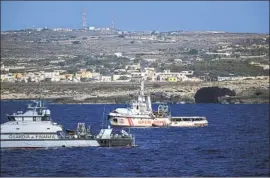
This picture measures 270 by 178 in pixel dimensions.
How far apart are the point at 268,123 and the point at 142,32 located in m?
40.7

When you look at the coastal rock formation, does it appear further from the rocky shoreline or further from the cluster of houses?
the cluster of houses

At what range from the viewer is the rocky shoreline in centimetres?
4988

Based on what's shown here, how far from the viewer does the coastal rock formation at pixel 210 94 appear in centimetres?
7669

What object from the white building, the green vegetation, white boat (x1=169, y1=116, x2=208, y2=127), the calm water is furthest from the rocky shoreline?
the calm water

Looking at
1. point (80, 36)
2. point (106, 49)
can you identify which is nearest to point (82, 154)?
point (80, 36)

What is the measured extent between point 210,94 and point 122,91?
18334mm

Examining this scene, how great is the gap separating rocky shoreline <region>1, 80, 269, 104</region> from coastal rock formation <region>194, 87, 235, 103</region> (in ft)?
1.21

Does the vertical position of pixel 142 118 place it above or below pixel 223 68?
below

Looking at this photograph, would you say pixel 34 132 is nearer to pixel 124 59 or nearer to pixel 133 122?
pixel 133 122

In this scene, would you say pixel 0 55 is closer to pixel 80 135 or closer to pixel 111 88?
pixel 111 88

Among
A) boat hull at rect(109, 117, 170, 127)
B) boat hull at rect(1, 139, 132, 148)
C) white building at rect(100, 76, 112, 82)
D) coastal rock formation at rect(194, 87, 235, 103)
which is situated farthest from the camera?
coastal rock formation at rect(194, 87, 235, 103)

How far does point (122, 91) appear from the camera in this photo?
6262 cm

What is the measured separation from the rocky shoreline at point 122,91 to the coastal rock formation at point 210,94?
1.21ft

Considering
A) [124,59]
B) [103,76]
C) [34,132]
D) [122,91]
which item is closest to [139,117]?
[122,91]
